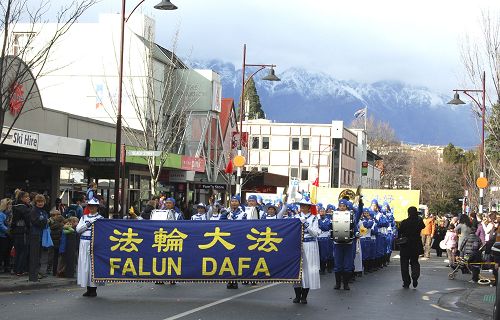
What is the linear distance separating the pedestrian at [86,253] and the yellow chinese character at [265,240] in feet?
9.48

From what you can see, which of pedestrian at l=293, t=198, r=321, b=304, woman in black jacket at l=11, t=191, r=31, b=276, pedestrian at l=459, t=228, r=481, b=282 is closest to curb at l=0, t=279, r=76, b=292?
woman in black jacket at l=11, t=191, r=31, b=276

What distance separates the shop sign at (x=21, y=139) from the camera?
24.3 metres

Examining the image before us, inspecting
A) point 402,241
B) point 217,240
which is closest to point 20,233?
point 217,240

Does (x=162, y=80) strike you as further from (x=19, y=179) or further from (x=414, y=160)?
(x=414, y=160)

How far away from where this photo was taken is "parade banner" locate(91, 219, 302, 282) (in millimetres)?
16312

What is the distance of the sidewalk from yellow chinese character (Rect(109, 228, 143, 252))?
2.50 m

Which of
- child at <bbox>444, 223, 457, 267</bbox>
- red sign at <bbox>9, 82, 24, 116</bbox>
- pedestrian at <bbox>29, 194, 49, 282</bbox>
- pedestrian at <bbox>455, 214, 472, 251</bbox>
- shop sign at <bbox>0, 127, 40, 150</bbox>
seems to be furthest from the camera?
child at <bbox>444, 223, 457, 267</bbox>

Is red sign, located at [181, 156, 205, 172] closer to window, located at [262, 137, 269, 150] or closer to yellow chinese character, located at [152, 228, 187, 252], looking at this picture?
yellow chinese character, located at [152, 228, 187, 252]

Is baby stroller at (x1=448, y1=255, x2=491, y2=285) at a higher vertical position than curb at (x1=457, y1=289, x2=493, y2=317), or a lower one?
higher

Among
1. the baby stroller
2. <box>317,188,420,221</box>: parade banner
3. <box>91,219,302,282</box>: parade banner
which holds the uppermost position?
<box>317,188,420,221</box>: parade banner

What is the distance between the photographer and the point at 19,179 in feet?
107

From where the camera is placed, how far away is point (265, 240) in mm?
16453

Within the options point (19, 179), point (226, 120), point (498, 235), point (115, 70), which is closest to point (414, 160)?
point (226, 120)

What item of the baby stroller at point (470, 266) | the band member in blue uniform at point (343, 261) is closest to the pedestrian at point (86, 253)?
the band member in blue uniform at point (343, 261)
